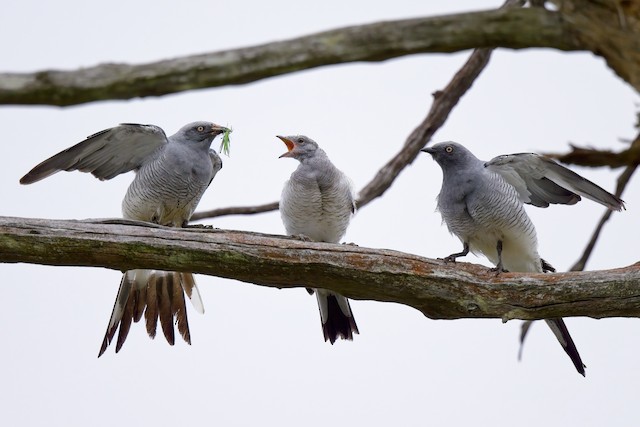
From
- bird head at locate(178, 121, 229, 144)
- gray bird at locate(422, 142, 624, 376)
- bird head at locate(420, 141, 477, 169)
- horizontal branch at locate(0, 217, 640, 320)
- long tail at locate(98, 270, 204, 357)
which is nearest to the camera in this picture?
horizontal branch at locate(0, 217, 640, 320)

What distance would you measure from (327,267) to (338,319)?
7.84 ft

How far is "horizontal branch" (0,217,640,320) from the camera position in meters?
4.99

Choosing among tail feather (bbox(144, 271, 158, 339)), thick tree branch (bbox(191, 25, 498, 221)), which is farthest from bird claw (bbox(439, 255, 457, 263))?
tail feather (bbox(144, 271, 158, 339))

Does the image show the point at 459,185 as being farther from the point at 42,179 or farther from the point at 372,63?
the point at 42,179

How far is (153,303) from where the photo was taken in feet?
24.0

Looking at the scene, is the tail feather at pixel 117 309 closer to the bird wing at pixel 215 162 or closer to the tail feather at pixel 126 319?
the tail feather at pixel 126 319

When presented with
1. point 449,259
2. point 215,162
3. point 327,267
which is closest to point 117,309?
point 215,162

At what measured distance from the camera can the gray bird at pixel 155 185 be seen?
696 centimetres

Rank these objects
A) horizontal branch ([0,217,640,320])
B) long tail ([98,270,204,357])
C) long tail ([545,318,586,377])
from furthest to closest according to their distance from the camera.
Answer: long tail ([98,270,204,357]) < long tail ([545,318,586,377]) < horizontal branch ([0,217,640,320])

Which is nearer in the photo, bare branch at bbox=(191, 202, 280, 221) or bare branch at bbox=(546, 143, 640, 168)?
bare branch at bbox=(546, 143, 640, 168)

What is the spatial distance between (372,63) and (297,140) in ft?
5.10

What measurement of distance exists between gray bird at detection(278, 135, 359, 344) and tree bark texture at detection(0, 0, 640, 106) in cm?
150

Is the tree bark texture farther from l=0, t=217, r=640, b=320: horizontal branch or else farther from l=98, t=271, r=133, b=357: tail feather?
l=98, t=271, r=133, b=357: tail feather

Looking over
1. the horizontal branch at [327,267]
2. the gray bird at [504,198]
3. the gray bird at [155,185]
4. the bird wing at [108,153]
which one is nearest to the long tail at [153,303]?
the gray bird at [155,185]
